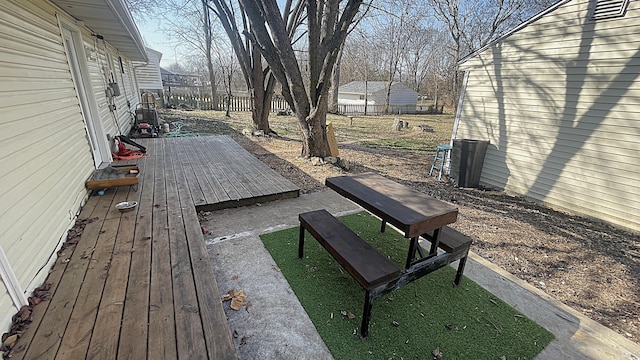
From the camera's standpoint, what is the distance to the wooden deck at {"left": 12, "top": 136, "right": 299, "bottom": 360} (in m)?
1.43

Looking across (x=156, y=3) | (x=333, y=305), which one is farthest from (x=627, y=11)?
(x=156, y=3)

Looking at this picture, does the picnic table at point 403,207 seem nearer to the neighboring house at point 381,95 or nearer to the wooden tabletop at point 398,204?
the wooden tabletop at point 398,204

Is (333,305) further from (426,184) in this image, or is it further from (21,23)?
(426,184)

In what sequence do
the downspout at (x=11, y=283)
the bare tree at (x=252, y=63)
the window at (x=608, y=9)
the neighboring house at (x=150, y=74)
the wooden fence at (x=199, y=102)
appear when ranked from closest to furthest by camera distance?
1. the downspout at (x=11, y=283)
2. the window at (x=608, y=9)
3. the bare tree at (x=252, y=63)
4. the neighboring house at (x=150, y=74)
5. the wooden fence at (x=199, y=102)

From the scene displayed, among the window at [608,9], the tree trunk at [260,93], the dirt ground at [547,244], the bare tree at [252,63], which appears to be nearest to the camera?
the dirt ground at [547,244]

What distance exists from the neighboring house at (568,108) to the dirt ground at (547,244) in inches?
16.6

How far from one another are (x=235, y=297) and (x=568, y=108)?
584 cm

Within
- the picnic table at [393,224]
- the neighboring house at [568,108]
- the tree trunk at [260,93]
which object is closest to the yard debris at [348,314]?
the picnic table at [393,224]

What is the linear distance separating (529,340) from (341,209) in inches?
98.3

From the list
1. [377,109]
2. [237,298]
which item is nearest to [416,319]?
[237,298]

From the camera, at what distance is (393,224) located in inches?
78.4

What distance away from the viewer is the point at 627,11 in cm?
387

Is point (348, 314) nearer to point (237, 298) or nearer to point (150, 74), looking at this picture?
point (237, 298)

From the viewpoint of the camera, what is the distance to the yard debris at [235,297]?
6.93ft
